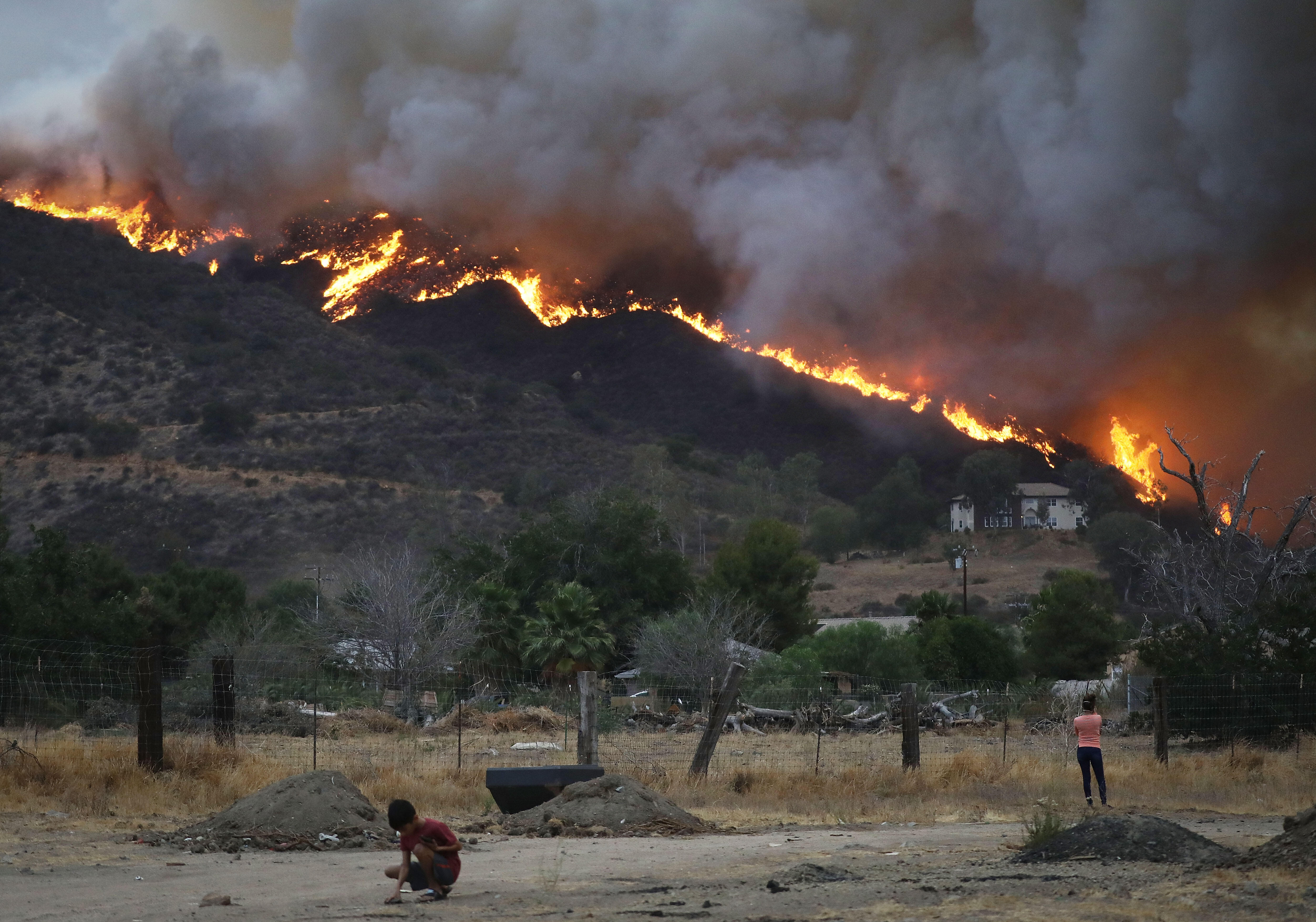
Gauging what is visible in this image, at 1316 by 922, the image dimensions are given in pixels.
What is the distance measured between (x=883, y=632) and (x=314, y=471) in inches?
1520

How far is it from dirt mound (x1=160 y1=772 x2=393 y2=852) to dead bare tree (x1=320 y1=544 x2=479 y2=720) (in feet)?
67.8

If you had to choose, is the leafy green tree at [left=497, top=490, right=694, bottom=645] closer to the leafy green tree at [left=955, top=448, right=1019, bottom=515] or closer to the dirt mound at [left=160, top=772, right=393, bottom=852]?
the dirt mound at [left=160, top=772, right=393, bottom=852]

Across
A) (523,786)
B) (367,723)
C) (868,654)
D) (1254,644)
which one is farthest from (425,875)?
(868,654)

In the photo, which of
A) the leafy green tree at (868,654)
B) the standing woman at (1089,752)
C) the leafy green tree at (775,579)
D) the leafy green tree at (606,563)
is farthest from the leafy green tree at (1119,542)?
the standing woman at (1089,752)

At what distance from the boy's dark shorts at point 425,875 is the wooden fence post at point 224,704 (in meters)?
6.92

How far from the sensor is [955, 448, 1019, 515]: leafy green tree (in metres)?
94.5

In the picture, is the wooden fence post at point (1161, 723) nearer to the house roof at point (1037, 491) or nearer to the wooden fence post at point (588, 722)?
the wooden fence post at point (588, 722)

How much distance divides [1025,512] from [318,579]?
59050mm

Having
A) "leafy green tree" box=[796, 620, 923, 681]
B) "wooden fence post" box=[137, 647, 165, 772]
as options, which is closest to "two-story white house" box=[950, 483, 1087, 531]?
"leafy green tree" box=[796, 620, 923, 681]

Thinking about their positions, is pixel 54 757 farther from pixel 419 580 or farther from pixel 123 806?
pixel 419 580

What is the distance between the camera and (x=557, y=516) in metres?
50.0

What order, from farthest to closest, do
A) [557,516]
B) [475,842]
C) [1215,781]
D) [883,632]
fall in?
1. [557,516]
2. [883,632]
3. [1215,781]
4. [475,842]

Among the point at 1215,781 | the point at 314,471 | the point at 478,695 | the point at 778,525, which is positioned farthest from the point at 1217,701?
the point at 314,471

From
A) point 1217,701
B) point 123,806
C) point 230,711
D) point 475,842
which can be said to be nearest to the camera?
point 475,842
